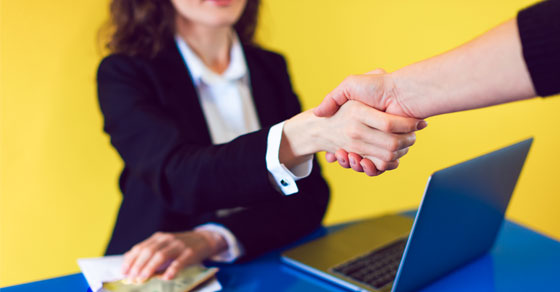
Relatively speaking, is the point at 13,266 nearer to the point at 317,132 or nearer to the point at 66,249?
the point at 66,249

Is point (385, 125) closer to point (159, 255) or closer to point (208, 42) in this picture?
point (159, 255)

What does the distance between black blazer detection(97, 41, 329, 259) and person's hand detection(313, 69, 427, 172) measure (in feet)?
0.43

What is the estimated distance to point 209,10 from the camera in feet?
3.87

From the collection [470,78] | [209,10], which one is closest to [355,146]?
[470,78]

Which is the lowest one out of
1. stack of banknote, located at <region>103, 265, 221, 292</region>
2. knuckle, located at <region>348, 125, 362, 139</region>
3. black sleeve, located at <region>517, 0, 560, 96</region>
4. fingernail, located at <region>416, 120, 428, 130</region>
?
stack of banknote, located at <region>103, 265, 221, 292</region>

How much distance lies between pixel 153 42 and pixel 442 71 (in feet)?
2.87

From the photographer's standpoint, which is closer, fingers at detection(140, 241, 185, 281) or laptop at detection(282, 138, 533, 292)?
laptop at detection(282, 138, 533, 292)

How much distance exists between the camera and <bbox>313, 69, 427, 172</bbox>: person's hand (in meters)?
0.73

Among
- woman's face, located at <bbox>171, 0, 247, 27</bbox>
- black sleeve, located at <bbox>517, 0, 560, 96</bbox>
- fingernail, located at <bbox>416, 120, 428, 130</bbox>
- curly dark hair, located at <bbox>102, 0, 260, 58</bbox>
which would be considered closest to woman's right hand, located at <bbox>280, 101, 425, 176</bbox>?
fingernail, located at <bbox>416, 120, 428, 130</bbox>

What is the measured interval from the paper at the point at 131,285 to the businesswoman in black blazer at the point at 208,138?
0.02m

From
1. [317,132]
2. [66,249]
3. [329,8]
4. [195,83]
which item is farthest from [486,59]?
[66,249]

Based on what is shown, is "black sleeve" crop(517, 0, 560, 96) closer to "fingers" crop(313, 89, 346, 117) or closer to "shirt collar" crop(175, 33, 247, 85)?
"fingers" crop(313, 89, 346, 117)

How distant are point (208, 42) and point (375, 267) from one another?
789mm

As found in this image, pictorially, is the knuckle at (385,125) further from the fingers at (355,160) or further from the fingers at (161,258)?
the fingers at (161,258)
